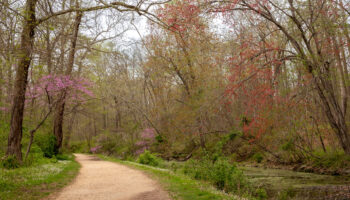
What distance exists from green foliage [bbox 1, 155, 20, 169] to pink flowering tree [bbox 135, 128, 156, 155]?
12.8m

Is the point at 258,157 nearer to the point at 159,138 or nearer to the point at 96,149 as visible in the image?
the point at 159,138

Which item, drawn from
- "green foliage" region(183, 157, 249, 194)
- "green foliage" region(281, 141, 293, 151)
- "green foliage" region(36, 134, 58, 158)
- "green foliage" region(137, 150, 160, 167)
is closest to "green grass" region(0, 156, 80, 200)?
"green foliage" region(183, 157, 249, 194)

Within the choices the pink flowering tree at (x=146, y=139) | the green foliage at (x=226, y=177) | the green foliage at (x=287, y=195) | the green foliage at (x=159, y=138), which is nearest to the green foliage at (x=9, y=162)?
the green foliage at (x=226, y=177)

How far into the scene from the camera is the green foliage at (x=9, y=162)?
392 inches

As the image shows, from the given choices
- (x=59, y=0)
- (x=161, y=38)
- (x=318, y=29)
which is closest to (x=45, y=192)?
(x=59, y=0)

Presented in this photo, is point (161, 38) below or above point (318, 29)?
above

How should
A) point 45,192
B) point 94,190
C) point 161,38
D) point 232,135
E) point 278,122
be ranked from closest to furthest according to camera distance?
point 45,192
point 94,190
point 278,122
point 232,135
point 161,38

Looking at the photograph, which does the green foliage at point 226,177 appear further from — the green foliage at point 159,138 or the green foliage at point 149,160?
the green foliage at point 159,138

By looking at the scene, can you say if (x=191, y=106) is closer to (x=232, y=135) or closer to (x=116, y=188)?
(x=232, y=135)

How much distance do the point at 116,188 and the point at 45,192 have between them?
1925mm

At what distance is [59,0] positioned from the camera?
8.06 meters

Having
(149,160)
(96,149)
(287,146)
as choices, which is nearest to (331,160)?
(287,146)

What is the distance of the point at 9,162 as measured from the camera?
1009 centimetres

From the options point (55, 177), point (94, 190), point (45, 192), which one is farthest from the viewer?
point (55, 177)
